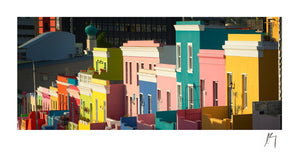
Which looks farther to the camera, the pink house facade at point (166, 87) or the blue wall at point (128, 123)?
the pink house facade at point (166, 87)

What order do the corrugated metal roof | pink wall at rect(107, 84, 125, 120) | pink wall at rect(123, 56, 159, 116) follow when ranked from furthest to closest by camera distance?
pink wall at rect(107, 84, 125, 120) < pink wall at rect(123, 56, 159, 116) < the corrugated metal roof

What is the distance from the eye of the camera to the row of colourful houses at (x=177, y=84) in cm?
3775

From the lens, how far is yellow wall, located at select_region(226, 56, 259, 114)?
37.7m

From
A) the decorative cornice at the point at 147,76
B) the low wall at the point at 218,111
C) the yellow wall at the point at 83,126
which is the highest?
the decorative cornice at the point at 147,76

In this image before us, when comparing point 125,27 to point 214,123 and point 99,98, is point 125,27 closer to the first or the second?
point 99,98

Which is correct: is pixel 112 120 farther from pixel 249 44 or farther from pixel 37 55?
pixel 249 44

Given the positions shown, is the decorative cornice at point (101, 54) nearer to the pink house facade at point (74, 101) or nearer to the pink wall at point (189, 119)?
the pink house facade at point (74, 101)

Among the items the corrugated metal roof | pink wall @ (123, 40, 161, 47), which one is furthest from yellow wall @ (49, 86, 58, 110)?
pink wall @ (123, 40, 161, 47)

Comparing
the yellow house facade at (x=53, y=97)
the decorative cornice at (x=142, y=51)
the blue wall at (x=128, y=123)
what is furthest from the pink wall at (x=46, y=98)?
the blue wall at (x=128, y=123)

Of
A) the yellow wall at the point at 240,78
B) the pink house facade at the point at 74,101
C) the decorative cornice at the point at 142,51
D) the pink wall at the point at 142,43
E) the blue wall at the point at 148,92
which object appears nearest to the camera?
the yellow wall at the point at 240,78

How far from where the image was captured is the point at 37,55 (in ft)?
156

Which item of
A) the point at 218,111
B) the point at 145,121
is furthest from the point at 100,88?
the point at 218,111

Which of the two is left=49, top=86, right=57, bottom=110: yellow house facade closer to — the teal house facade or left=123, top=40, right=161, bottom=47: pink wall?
left=123, top=40, right=161, bottom=47: pink wall

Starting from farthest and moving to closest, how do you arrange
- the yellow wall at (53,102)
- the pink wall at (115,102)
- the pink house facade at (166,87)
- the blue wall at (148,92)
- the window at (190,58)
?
the yellow wall at (53,102) → the pink wall at (115,102) → the blue wall at (148,92) → the pink house facade at (166,87) → the window at (190,58)
